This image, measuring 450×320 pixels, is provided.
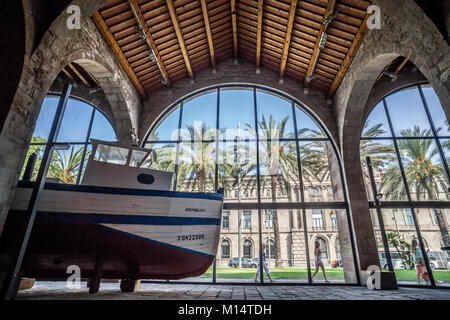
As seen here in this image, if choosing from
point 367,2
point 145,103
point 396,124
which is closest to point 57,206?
point 145,103

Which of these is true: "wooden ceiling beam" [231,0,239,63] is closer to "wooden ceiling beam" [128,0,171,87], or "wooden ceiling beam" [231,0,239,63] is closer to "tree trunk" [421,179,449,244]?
"wooden ceiling beam" [128,0,171,87]

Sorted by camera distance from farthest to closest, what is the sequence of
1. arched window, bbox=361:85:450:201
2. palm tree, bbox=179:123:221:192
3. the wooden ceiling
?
palm tree, bbox=179:123:221:192 < arched window, bbox=361:85:450:201 < the wooden ceiling

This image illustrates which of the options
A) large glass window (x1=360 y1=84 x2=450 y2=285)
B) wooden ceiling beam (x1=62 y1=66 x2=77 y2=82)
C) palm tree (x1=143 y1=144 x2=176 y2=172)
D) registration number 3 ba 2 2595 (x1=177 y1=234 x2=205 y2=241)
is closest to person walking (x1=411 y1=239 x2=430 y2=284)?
large glass window (x1=360 y1=84 x2=450 y2=285)

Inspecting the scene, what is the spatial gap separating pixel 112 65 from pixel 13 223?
14.8 feet

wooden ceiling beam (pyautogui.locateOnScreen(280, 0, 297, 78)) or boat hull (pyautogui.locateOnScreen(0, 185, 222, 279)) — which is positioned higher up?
wooden ceiling beam (pyautogui.locateOnScreen(280, 0, 297, 78))

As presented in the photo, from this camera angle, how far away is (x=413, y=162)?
10.0 metres

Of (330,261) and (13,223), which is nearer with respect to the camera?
(13,223)

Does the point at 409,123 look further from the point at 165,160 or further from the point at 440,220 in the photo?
the point at 165,160

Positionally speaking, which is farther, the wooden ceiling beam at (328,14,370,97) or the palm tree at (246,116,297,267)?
the palm tree at (246,116,297,267)

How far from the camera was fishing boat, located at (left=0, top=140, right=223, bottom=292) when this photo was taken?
339cm
